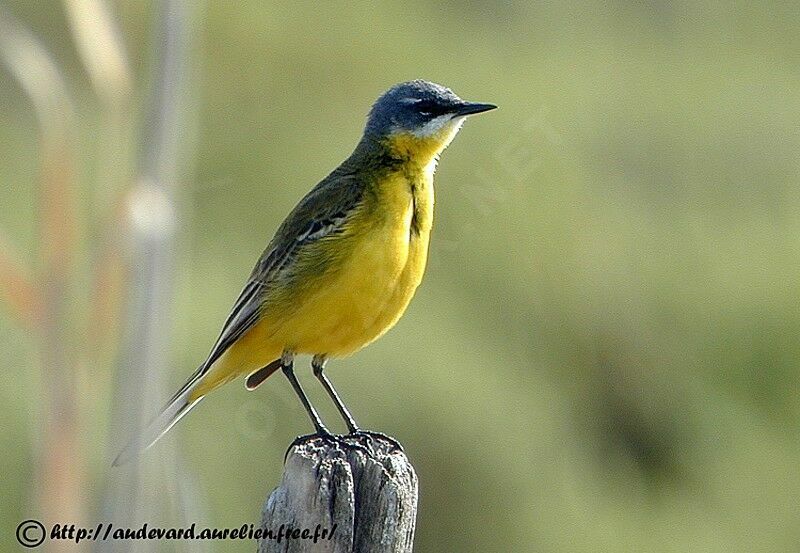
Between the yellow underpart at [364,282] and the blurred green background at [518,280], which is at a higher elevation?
the yellow underpart at [364,282]

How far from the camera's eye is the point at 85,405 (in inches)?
99.7

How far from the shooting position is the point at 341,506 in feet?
10.7

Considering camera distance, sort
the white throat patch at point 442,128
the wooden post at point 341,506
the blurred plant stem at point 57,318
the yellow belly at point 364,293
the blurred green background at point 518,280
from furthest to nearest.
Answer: the blurred green background at point 518,280 < the white throat patch at point 442,128 < the yellow belly at point 364,293 < the wooden post at point 341,506 < the blurred plant stem at point 57,318

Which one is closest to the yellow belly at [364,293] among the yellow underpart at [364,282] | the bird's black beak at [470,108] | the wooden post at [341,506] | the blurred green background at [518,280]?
the yellow underpart at [364,282]

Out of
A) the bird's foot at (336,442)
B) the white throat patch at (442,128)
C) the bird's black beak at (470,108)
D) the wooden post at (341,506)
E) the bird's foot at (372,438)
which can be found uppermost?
the bird's black beak at (470,108)

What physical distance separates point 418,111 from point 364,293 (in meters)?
0.70

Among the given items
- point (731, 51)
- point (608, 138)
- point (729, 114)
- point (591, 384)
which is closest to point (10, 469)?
point (591, 384)

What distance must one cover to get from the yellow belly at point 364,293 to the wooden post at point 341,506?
3.89ft

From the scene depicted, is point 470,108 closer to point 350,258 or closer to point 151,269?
point 350,258

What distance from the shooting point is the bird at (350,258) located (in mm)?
4633

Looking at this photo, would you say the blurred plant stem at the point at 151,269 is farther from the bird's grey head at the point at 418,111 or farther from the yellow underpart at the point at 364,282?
the bird's grey head at the point at 418,111

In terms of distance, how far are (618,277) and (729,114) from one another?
310 centimetres

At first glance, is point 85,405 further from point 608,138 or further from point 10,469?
point 608,138

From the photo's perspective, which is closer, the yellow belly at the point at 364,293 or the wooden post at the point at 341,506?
the wooden post at the point at 341,506
